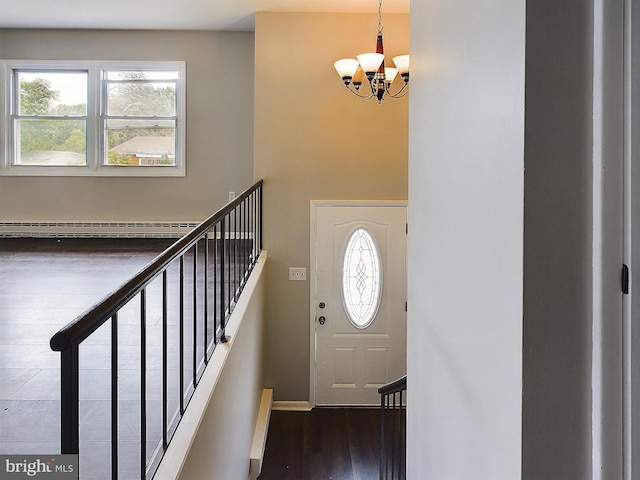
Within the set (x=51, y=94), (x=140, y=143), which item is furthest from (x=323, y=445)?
(x=51, y=94)

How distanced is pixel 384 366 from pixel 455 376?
Answer: 4194 mm

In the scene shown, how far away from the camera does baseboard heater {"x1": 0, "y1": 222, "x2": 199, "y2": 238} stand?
614cm

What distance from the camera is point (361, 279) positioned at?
560 cm

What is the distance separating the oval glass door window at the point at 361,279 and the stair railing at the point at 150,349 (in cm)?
125

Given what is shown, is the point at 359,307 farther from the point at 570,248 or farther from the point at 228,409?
the point at 570,248

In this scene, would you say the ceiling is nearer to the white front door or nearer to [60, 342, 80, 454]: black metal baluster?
the white front door

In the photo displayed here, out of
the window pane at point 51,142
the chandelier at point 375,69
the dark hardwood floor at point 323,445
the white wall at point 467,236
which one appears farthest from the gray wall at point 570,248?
the window pane at point 51,142

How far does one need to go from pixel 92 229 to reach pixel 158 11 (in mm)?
2486

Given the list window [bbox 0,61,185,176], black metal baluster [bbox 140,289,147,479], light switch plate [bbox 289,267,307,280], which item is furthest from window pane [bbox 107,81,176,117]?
black metal baluster [bbox 140,289,147,479]

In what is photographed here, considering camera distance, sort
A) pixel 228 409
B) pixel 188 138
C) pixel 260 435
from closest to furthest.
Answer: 1. pixel 228 409
2. pixel 260 435
3. pixel 188 138

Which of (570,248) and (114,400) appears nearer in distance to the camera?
(570,248)

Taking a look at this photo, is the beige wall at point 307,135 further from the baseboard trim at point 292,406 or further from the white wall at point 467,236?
the white wall at point 467,236

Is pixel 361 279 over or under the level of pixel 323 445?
over

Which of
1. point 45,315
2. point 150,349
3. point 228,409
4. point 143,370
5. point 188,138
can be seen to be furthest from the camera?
point 188,138
